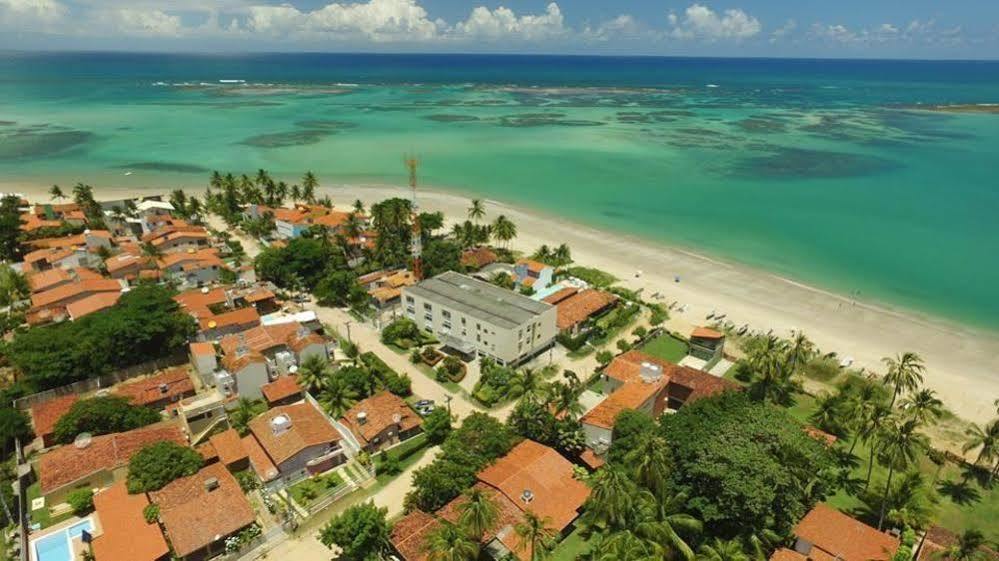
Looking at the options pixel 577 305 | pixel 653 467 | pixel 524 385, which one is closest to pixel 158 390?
pixel 524 385

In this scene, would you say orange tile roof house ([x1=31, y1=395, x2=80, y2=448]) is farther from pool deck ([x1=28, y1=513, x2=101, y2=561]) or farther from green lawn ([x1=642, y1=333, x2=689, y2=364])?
green lawn ([x1=642, y1=333, x2=689, y2=364])

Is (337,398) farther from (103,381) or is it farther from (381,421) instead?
(103,381)

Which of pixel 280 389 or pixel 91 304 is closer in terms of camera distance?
pixel 280 389

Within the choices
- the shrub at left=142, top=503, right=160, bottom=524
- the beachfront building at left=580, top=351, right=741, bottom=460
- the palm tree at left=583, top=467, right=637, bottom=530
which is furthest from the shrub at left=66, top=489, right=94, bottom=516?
the beachfront building at left=580, top=351, right=741, bottom=460

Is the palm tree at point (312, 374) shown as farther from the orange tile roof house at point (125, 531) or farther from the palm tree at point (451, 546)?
the palm tree at point (451, 546)

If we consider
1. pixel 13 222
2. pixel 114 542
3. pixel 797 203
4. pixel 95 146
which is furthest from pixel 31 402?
pixel 95 146

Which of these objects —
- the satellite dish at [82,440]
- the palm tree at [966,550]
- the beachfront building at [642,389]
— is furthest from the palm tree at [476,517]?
the satellite dish at [82,440]
